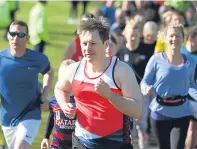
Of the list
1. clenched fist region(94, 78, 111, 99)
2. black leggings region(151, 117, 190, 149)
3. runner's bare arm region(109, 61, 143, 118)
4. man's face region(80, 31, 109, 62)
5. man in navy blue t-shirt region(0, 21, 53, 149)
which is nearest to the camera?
clenched fist region(94, 78, 111, 99)

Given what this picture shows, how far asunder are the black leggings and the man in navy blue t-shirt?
4.52 feet

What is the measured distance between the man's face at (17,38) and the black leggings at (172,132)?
183 cm

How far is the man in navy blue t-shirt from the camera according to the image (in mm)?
8352

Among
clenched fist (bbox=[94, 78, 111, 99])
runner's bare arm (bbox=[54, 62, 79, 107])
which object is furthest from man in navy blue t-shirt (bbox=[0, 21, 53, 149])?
clenched fist (bbox=[94, 78, 111, 99])

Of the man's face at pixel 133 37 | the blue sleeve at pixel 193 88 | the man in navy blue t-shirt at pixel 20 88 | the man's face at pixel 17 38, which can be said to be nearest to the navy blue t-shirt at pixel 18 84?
the man in navy blue t-shirt at pixel 20 88

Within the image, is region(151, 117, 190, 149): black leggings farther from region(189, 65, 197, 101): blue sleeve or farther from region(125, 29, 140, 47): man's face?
region(125, 29, 140, 47): man's face

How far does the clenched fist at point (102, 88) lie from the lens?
18.6 ft

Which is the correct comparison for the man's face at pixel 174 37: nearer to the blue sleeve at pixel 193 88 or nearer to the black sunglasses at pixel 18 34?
the blue sleeve at pixel 193 88

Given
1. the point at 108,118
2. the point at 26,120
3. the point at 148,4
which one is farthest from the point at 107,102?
the point at 148,4

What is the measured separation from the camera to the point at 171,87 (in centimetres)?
856

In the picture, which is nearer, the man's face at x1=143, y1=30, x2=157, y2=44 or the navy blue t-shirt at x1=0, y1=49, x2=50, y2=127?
the navy blue t-shirt at x1=0, y1=49, x2=50, y2=127

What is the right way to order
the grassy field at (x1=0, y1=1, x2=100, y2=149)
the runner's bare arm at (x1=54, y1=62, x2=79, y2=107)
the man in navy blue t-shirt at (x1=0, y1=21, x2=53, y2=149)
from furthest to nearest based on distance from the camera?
the grassy field at (x1=0, y1=1, x2=100, y2=149)
the man in navy blue t-shirt at (x1=0, y1=21, x2=53, y2=149)
the runner's bare arm at (x1=54, y1=62, x2=79, y2=107)

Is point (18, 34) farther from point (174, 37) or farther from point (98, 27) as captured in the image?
point (98, 27)

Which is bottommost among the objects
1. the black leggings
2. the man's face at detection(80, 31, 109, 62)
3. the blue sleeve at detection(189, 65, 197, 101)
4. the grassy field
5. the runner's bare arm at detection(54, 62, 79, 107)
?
the grassy field
